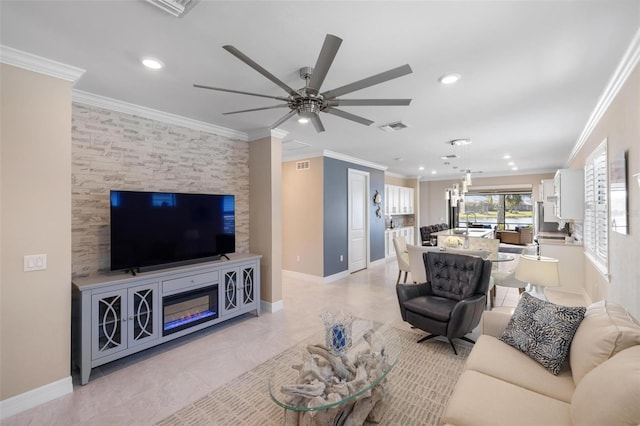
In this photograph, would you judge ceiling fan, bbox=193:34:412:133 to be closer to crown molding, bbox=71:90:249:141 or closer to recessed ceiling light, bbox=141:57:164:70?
recessed ceiling light, bbox=141:57:164:70

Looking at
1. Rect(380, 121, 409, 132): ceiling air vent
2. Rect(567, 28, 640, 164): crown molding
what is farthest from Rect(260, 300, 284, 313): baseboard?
Rect(567, 28, 640, 164): crown molding

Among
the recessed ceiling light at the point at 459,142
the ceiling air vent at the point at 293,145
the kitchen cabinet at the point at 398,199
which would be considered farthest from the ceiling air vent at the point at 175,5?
the kitchen cabinet at the point at 398,199

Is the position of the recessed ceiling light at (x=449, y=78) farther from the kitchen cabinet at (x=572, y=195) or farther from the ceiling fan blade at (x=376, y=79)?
the kitchen cabinet at (x=572, y=195)

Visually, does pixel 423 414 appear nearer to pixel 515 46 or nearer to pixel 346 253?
pixel 515 46

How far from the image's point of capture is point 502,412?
142cm

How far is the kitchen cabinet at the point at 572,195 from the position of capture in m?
4.46

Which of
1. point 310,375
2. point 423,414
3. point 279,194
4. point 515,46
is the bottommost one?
point 423,414

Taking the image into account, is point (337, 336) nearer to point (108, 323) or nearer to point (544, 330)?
point (544, 330)

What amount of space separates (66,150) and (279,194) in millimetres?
2432

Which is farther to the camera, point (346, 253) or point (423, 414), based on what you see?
point (346, 253)

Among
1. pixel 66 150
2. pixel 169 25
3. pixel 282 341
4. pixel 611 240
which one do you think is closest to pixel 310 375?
pixel 282 341

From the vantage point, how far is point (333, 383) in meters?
1.76

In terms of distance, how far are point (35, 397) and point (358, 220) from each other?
564 centimetres

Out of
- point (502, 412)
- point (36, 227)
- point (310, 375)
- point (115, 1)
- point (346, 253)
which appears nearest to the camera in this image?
point (502, 412)
